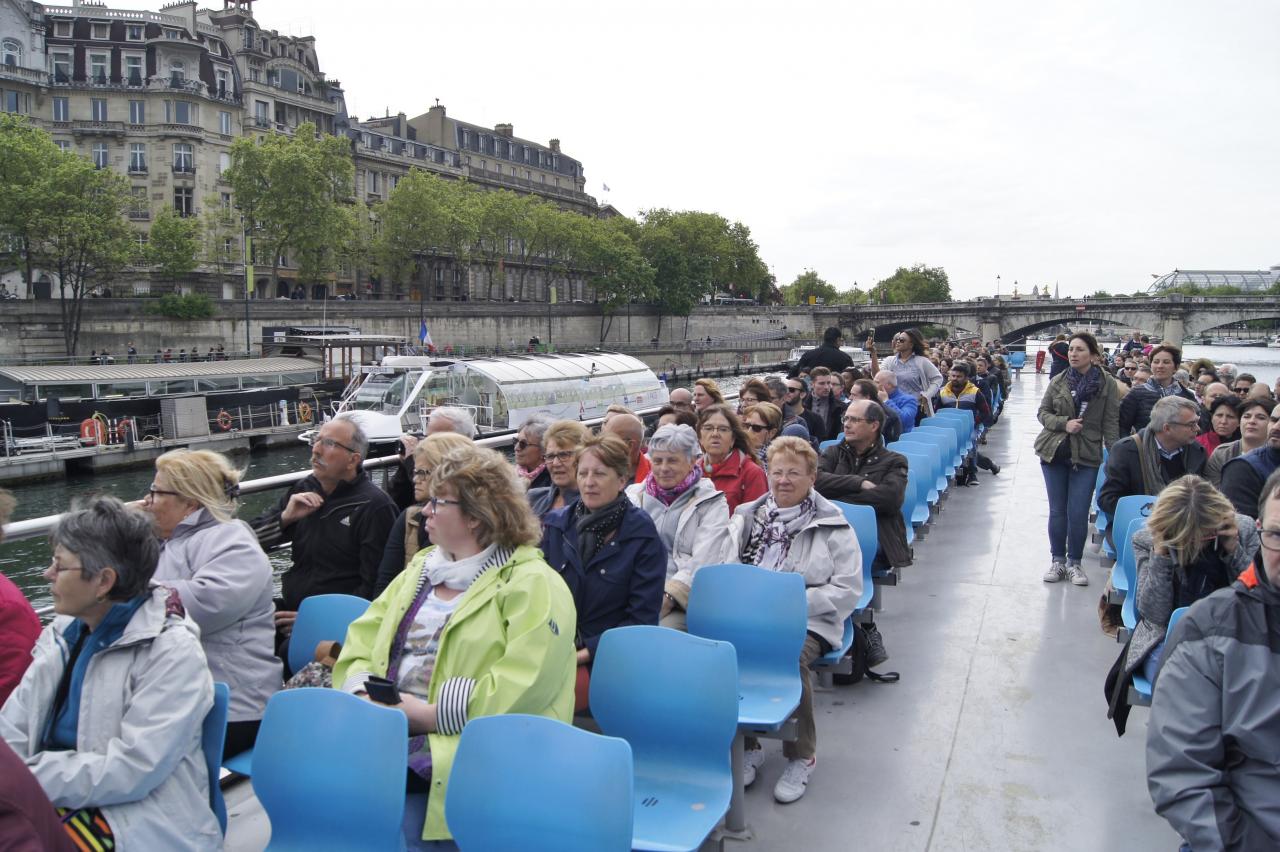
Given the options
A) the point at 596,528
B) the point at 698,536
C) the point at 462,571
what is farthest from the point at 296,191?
the point at 462,571

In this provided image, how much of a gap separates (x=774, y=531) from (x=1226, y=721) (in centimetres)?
219

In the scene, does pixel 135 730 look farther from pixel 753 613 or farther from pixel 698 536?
pixel 698 536

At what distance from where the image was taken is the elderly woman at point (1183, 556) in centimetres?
338

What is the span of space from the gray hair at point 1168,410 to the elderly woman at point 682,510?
284 centimetres

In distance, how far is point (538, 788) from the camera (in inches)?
97.0

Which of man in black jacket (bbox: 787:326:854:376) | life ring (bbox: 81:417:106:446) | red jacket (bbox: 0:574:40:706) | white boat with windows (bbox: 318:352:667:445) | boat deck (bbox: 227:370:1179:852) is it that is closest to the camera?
red jacket (bbox: 0:574:40:706)

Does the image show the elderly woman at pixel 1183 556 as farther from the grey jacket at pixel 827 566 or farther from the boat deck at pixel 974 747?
the grey jacket at pixel 827 566

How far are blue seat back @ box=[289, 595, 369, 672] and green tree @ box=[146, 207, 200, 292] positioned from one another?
169ft

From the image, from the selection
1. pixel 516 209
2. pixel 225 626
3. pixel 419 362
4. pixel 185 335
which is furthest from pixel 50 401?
pixel 516 209

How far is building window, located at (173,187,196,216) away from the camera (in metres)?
55.7

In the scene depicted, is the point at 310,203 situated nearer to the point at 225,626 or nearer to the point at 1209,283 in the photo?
the point at 225,626

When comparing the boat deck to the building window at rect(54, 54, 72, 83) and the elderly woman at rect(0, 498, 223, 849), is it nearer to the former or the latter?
the elderly woman at rect(0, 498, 223, 849)

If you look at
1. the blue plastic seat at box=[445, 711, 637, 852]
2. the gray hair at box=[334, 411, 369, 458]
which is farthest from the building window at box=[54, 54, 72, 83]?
the blue plastic seat at box=[445, 711, 637, 852]

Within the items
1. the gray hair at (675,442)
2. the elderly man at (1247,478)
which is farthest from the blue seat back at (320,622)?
the elderly man at (1247,478)
